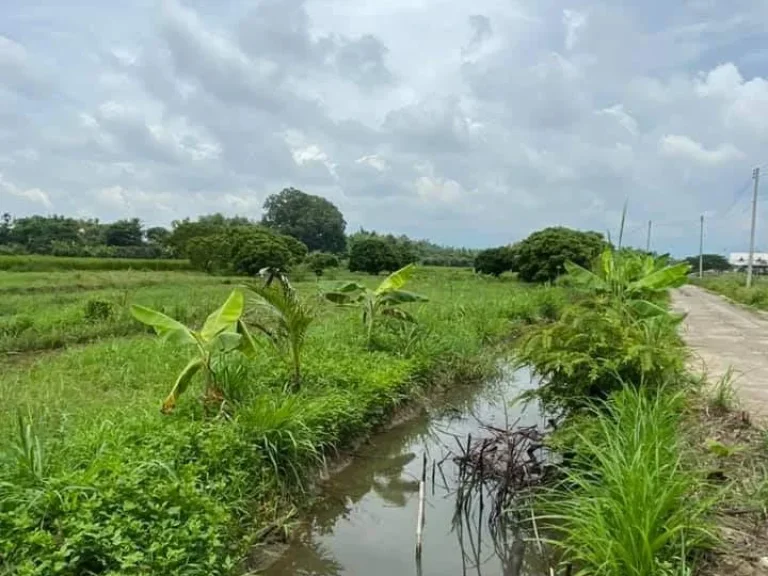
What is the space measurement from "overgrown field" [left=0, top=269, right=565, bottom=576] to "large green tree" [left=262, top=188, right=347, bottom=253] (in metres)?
65.3

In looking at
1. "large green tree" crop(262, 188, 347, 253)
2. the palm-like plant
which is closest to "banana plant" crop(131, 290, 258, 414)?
the palm-like plant

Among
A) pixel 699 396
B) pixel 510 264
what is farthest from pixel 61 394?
pixel 510 264

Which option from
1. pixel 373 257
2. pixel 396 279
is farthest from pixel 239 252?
pixel 396 279

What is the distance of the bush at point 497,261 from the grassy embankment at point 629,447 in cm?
3643

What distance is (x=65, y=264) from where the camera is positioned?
35.2 meters

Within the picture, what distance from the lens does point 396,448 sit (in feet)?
23.5

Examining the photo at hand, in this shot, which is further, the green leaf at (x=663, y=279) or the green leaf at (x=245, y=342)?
the green leaf at (x=663, y=279)

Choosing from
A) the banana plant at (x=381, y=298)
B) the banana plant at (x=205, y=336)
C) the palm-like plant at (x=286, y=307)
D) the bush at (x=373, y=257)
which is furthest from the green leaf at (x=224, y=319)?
the bush at (x=373, y=257)

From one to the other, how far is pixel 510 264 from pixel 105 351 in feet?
121

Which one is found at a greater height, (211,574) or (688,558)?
(688,558)

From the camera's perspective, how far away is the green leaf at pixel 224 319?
223 inches

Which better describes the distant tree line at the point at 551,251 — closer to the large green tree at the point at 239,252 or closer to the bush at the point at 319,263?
the bush at the point at 319,263

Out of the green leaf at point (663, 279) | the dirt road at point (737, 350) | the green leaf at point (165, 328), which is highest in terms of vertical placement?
the green leaf at point (663, 279)

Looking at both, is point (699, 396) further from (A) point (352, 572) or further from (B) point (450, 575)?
(A) point (352, 572)
